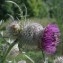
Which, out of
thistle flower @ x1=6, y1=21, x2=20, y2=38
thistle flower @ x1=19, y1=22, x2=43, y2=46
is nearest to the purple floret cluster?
thistle flower @ x1=19, y1=22, x2=43, y2=46

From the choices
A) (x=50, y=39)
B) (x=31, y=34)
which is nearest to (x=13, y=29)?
(x=31, y=34)

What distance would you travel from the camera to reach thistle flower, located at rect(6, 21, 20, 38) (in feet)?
8.86

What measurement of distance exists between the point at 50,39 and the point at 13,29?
0.99 ft

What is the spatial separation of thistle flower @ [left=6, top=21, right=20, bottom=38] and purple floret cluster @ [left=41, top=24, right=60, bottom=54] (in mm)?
201

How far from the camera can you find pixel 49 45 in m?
2.59

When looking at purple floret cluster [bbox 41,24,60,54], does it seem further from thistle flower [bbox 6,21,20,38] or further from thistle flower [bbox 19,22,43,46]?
thistle flower [bbox 6,21,20,38]

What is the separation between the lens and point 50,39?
8.57 ft

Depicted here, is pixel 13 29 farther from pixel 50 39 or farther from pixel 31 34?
pixel 50 39

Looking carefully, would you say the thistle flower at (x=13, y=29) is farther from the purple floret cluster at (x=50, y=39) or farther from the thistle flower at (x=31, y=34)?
the purple floret cluster at (x=50, y=39)

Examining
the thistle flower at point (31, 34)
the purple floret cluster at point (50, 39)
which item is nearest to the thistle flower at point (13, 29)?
the thistle flower at point (31, 34)

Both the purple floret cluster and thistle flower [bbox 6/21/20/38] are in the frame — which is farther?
thistle flower [bbox 6/21/20/38]

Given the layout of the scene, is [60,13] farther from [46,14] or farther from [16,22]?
[16,22]

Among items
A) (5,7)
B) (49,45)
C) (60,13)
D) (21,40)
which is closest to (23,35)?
(21,40)

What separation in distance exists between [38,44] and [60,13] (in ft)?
63.0
